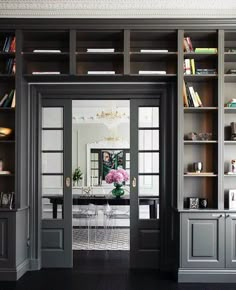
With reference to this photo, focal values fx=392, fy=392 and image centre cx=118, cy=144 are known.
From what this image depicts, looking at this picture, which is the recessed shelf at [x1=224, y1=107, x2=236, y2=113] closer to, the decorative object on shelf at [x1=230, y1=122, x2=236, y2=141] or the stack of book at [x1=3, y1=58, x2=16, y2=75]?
the decorative object on shelf at [x1=230, y1=122, x2=236, y2=141]

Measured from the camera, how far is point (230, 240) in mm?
4750

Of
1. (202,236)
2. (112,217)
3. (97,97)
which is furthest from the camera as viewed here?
(112,217)

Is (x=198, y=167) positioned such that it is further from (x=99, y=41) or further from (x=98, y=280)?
(x=99, y=41)

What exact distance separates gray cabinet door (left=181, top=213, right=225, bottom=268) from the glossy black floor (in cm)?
36

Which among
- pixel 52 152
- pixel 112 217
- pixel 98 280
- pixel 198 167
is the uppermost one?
pixel 52 152

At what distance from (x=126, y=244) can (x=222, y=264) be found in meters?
2.52

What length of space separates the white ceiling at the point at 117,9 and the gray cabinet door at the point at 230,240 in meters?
2.51

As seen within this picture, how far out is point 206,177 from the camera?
5172 millimetres

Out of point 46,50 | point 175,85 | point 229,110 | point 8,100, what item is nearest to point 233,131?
point 229,110

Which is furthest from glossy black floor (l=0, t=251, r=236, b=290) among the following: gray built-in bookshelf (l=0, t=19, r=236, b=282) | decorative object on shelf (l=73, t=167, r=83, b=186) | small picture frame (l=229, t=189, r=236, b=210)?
decorative object on shelf (l=73, t=167, r=83, b=186)

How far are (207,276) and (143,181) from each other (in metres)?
1.49

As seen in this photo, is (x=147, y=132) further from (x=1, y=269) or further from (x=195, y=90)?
(x=1, y=269)

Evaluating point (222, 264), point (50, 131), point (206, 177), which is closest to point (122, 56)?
point (50, 131)

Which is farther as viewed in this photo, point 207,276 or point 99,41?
point 99,41
